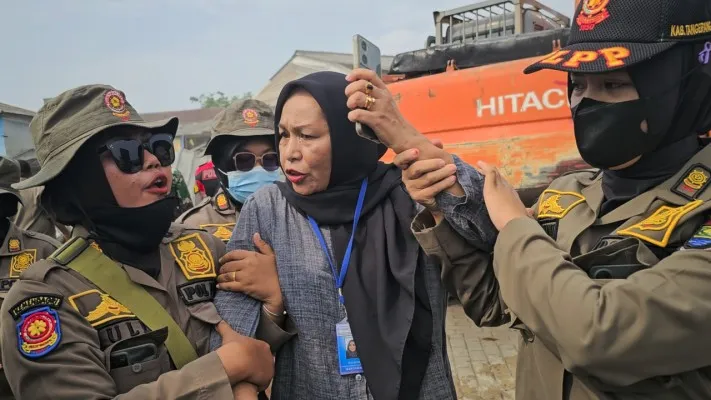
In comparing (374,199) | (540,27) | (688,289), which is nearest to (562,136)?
(540,27)

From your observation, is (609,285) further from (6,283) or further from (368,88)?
(6,283)

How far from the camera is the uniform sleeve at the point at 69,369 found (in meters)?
1.41

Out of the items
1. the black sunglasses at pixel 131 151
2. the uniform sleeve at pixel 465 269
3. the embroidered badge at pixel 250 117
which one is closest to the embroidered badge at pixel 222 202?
the embroidered badge at pixel 250 117

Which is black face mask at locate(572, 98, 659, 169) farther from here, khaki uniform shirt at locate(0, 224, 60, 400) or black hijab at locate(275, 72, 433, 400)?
khaki uniform shirt at locate(0, 224, 60, 400)

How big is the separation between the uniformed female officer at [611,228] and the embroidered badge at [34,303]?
100cm

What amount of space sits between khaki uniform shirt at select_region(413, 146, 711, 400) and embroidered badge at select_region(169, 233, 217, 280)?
752mm

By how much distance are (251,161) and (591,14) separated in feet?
7.64

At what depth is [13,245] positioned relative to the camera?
118 inches

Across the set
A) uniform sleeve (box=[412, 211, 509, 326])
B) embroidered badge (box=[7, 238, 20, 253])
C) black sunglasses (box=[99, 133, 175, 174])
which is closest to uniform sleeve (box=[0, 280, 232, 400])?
black sunglasses (box=[99, 133, 175, 174])

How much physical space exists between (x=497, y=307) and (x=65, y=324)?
48.9 inches

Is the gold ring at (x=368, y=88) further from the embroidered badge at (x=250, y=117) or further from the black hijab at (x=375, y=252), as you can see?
the embroidered badge at (x=250, y=117)

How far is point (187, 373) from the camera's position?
150 cm

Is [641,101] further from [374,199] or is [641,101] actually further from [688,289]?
[374,199]

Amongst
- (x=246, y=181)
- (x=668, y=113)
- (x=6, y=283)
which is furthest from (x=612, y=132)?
(x=6, y=283)
